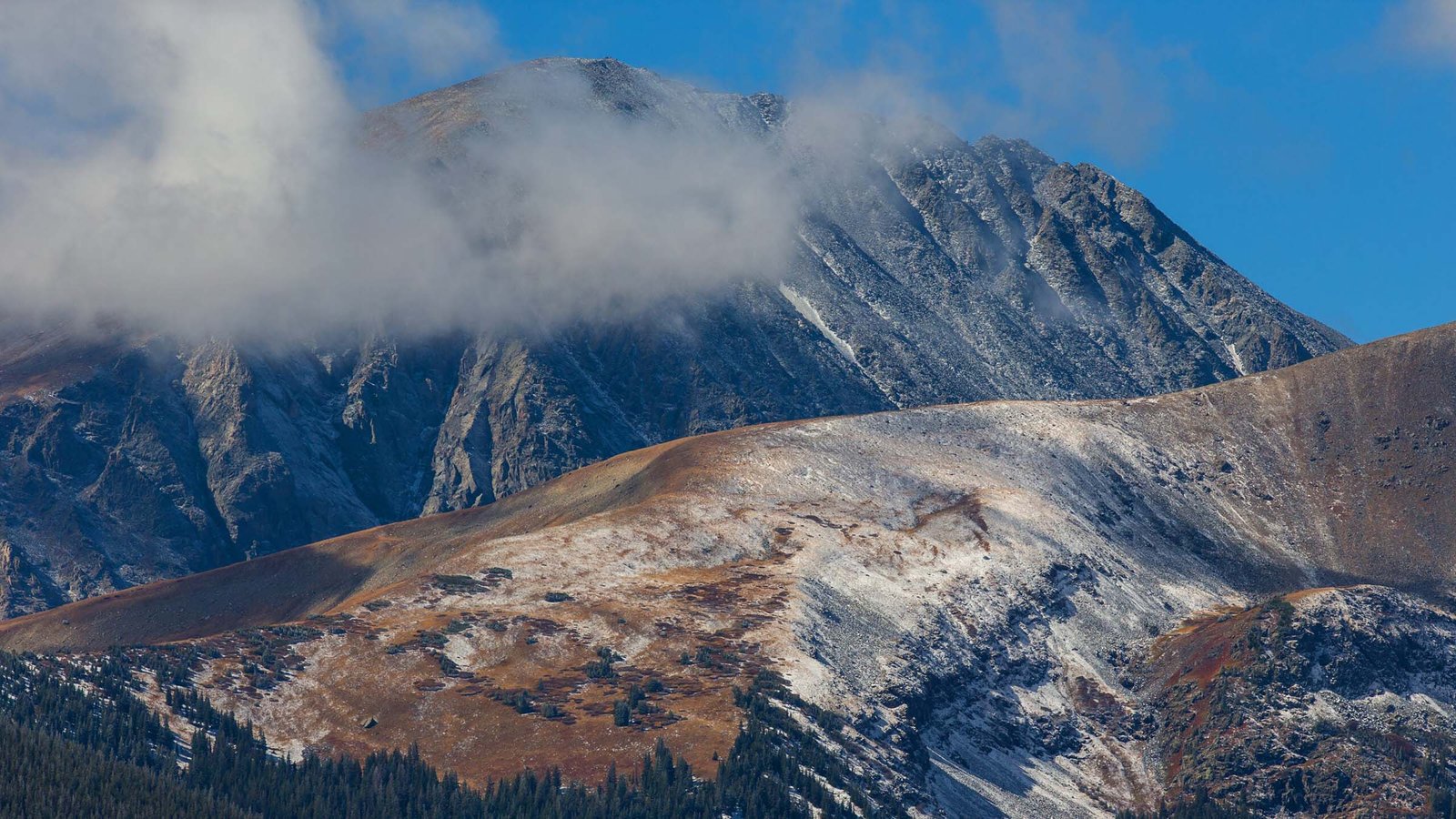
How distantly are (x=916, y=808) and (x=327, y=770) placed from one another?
63.1 meters

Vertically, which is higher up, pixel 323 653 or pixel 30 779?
pixel 323 653

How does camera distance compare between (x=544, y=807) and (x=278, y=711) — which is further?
(x=278, y=711)

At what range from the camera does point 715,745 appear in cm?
18188

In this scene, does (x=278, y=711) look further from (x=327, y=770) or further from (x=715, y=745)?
(x=715, y=745)

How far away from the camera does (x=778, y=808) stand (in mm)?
170125

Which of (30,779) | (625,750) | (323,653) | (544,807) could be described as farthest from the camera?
(323,653)

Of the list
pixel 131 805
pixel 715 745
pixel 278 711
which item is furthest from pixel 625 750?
pixel 131 805

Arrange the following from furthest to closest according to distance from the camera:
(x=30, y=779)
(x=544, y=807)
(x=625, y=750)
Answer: (x=625, y=750), (x=544, y=807), (x=30, y=779)

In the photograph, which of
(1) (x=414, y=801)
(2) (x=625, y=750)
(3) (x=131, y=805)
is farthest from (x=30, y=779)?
(2) (x=625, y=750)

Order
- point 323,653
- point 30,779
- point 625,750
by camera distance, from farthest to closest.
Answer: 1. point 323,653
2. point 625,750
3. point 30,779

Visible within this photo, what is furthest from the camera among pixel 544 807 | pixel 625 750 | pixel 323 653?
pixel 323 653

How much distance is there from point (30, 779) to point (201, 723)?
25242mm

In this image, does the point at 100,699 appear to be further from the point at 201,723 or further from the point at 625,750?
the point at 625,750

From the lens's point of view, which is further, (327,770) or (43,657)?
(43,657)
